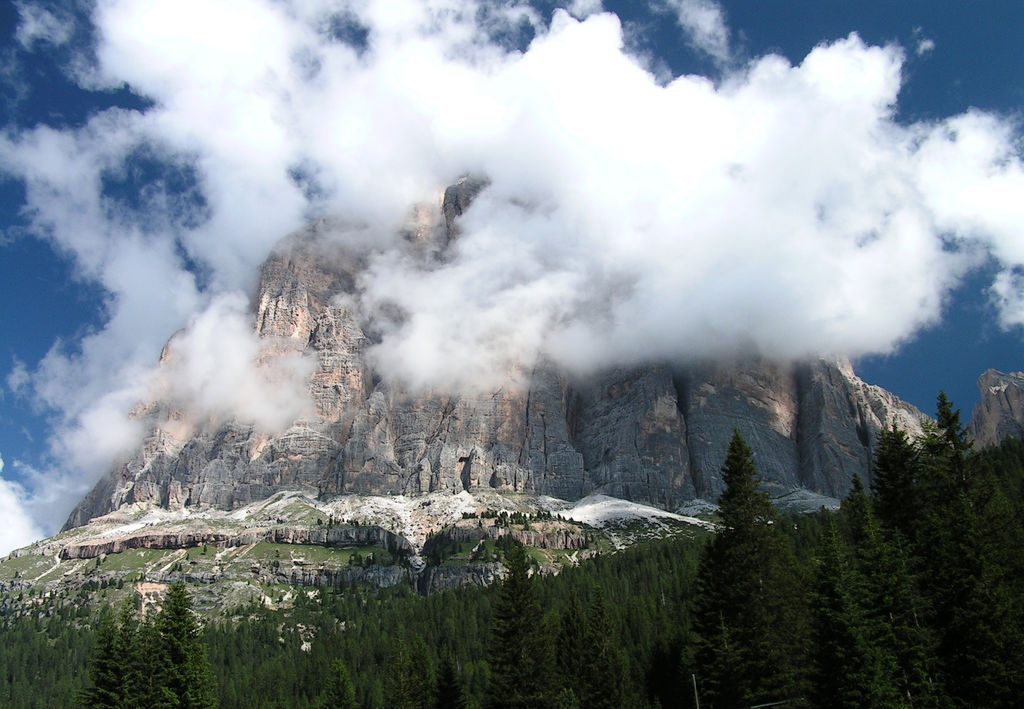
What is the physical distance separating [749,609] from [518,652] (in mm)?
18618

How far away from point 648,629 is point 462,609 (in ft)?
202

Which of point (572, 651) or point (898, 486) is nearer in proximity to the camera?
point (898, 486)

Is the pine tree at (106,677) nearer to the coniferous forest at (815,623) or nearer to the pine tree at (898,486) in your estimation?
the coniferous forest at (815,623)

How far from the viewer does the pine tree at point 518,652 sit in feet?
184

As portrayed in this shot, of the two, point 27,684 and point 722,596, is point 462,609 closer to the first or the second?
point 27,684

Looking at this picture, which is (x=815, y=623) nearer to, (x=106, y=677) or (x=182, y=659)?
(x=182, y=659)

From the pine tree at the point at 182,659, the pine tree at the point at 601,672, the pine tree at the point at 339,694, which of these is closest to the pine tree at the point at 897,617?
the pine tree at the point at 601,672

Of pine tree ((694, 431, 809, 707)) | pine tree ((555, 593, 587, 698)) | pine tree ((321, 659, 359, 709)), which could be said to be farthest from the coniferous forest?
pine tree ((321, 659, 359, 709))

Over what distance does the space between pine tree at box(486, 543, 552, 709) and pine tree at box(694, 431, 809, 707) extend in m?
13.1

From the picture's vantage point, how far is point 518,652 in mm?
57219

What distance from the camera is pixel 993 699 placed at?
140ft

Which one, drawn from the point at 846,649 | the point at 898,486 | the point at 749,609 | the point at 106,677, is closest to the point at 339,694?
the point at 106,677

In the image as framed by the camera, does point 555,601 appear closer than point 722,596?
No

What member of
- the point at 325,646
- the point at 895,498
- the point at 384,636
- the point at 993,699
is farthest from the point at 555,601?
the point at 993,699
